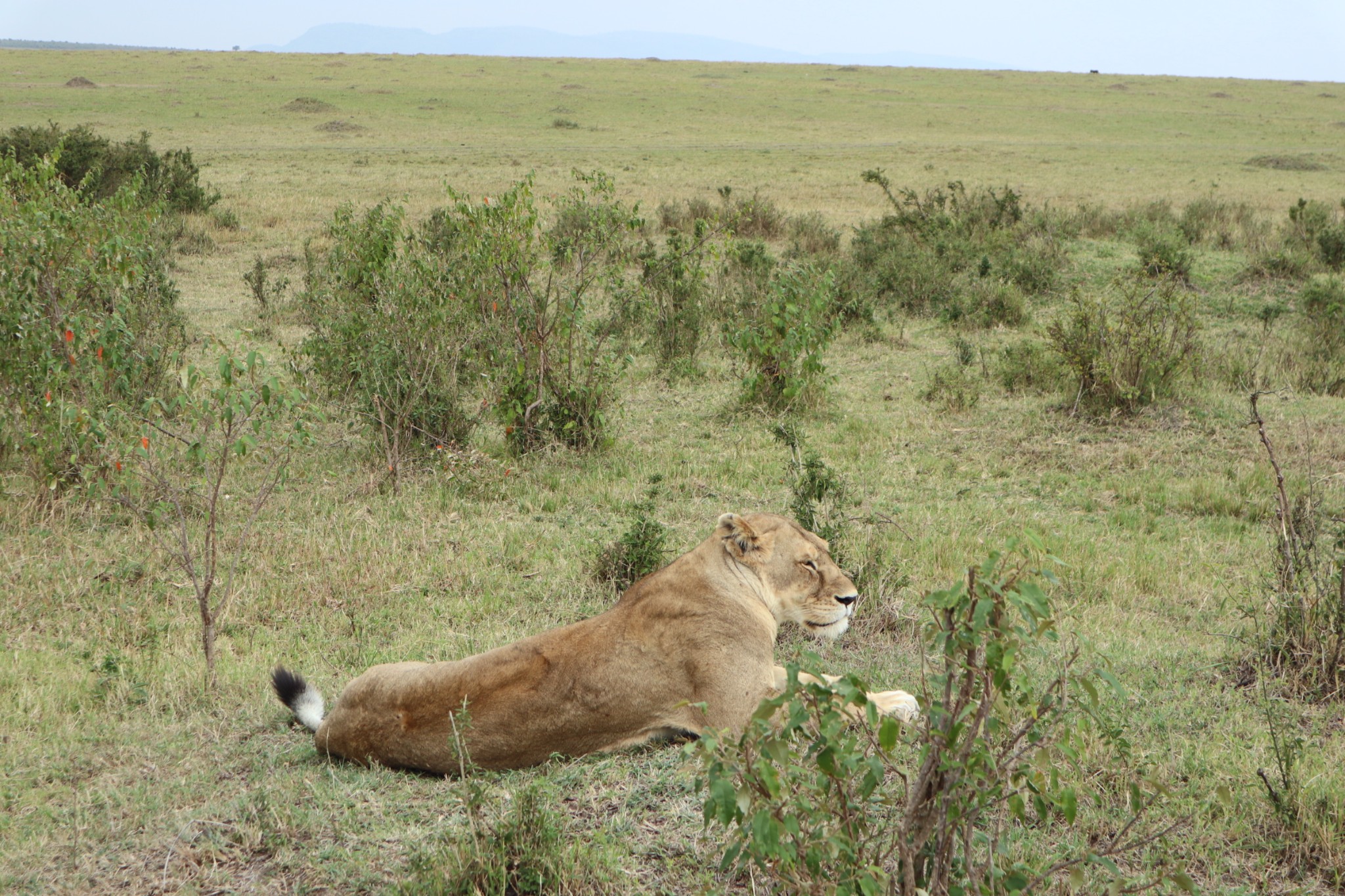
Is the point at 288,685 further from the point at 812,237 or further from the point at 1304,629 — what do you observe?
the point at 812,237

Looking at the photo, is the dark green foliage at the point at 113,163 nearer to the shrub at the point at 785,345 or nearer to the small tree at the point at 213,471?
the small tree at the point at 213,471

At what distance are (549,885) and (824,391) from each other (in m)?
7.30

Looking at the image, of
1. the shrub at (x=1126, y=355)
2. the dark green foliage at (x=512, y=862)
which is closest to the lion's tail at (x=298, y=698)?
the dark green foliage at (x=512, y=862)

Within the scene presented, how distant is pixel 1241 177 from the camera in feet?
107

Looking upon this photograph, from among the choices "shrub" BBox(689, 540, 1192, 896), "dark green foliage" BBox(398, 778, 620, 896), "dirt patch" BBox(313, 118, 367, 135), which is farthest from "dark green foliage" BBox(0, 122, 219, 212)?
"dirt patch" BBox(313, 118, 367, 135)

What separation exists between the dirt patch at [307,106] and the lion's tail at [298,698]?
48.5 metres

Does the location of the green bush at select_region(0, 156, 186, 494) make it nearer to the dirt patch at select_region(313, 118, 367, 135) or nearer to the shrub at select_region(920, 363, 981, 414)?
the shrub at select_region(920, 363, 981, 414)

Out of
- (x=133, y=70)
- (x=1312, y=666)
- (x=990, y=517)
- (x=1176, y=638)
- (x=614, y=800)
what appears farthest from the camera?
(x=133, y=70)

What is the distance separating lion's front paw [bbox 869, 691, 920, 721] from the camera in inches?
162

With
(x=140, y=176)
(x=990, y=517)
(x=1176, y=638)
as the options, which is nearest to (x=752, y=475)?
(x=990, y=517)

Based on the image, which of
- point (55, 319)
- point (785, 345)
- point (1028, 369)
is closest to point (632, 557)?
point (785, 345)

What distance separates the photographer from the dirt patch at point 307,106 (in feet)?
159

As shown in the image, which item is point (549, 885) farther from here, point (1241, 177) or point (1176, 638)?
point (1241, 177)

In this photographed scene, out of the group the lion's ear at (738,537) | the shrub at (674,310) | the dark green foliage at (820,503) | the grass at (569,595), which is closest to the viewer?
the grass at (569,595)
